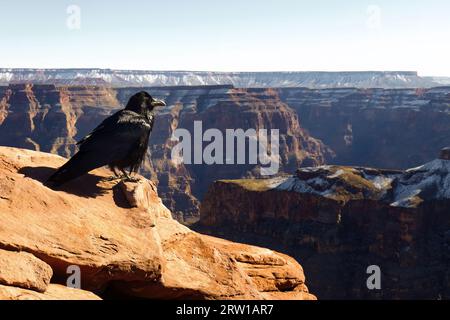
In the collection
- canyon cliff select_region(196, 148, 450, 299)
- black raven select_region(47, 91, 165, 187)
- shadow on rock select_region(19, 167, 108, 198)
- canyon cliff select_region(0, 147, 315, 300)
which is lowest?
canyon cliff select_region(196, 148, 450, 299)

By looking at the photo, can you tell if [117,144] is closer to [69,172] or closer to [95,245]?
[69,172]

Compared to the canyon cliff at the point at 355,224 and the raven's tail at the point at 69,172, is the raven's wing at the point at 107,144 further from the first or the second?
the canyon cliff at the point at 355,224

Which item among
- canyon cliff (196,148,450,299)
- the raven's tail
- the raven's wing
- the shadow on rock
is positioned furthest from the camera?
canyon cliff (196,148,450,299)

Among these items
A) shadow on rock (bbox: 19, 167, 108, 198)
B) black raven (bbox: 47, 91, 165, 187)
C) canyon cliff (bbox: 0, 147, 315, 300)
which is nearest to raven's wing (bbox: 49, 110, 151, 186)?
black raven (bbox: 47, 91, 165, 187)

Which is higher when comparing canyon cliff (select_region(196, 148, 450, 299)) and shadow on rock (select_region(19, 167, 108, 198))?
shadow on rock (select_region(19, 167, 108, 198))

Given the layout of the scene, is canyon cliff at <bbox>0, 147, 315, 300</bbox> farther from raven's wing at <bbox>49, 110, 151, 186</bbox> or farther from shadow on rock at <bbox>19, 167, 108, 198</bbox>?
raven's wing at <bbox>49, 110, 151, 186</bbox>

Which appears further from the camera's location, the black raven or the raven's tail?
the black raven

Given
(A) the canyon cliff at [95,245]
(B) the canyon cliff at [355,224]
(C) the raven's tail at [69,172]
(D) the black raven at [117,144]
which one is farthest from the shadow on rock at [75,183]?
(B) the canyon cliff at [355,224]
